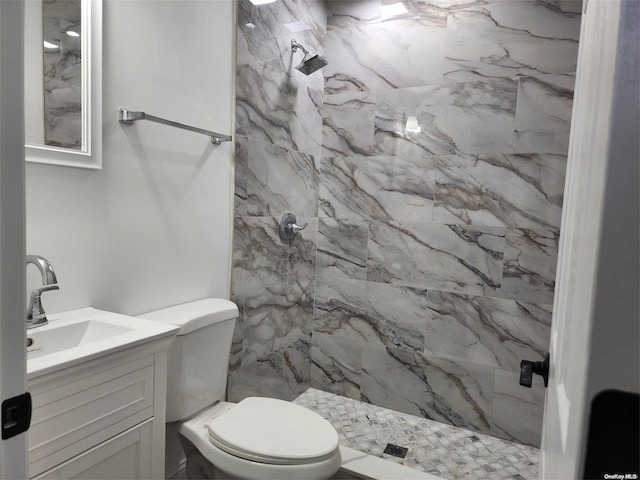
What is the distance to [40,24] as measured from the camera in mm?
1167

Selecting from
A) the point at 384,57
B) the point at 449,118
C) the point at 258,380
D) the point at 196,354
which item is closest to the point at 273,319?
the point at 258,380

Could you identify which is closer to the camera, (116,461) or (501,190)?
(116,461)

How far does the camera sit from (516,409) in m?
2.13

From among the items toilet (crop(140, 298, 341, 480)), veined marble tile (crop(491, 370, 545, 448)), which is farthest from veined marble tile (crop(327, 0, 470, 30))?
veined marble tile (crop(491, 370, 545, 448))

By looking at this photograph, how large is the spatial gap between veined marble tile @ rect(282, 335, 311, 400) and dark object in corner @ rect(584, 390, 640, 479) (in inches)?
85.9

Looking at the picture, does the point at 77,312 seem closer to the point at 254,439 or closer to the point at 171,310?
the point at 171,310

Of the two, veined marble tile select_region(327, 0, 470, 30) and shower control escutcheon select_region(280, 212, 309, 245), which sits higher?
veined marble tile select_region(327, 0, 470, 30)

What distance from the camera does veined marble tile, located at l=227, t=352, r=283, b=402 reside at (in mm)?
1982

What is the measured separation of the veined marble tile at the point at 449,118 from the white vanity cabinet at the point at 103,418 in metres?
1.74

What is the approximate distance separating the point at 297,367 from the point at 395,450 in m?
0.77

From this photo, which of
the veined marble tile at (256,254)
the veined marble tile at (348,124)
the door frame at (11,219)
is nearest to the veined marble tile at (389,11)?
the veined marble tile at (348,124)

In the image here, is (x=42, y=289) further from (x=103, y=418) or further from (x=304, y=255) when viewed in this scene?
(x=304, y=255)

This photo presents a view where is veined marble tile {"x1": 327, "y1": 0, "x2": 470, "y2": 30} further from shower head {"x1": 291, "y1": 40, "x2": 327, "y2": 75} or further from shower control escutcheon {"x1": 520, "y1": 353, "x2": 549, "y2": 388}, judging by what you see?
shower control escutcheon {"x1": 520, "y1": 353, "x2": 549, "y2": 388}

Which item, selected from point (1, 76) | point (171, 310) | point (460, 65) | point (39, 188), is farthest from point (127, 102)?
point (460, 65)
